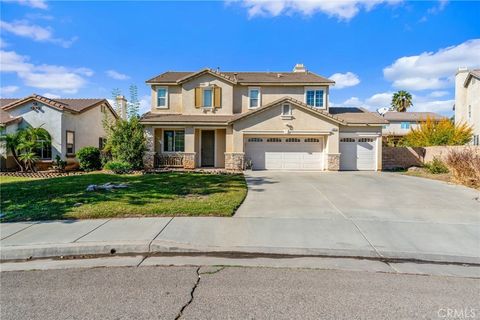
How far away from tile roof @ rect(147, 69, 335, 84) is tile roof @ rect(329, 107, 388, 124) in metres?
2.51

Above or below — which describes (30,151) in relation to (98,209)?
above

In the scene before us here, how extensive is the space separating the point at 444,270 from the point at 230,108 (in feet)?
54.9

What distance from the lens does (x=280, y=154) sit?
18.1m

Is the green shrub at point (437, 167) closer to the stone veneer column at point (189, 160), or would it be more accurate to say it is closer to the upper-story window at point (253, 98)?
the upper-story window at point (253, 98)

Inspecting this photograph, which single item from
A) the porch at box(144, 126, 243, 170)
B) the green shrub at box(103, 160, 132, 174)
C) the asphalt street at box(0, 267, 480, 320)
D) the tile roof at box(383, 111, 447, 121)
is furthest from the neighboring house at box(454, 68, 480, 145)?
the green shrub at box(103, 160, 132, 174)

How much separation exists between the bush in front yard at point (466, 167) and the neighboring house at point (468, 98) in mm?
14544

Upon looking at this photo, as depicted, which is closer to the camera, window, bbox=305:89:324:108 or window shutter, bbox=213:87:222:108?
window shutter, bbox=213:87:222:108

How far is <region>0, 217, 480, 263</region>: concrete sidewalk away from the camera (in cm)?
501

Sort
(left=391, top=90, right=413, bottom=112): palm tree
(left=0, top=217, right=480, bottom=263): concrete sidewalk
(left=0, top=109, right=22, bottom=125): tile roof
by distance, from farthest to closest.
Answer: (left=391, top=90, right=413, bottom=112): palm tree → (left=0, top=109, right=22, bottom=125): tile roof → (left=0, top=217, right=480, bottom=263): concrete sidewalk

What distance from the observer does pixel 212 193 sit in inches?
376

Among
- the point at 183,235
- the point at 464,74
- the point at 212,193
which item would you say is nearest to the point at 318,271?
the point at 183,235

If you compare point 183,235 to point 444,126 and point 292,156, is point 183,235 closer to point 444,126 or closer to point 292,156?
point 292,156

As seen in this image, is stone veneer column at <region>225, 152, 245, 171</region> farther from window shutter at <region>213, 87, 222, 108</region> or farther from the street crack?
the street crack

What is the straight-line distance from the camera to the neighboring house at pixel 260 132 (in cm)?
1767
